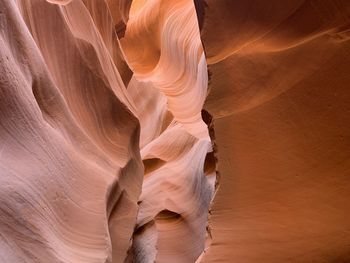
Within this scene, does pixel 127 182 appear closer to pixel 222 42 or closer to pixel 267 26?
pixel 222 42

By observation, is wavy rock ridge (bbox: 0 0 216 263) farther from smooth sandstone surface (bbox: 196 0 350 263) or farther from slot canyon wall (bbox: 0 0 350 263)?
smooth sandstone surface (bbox: 196 0 350 263)

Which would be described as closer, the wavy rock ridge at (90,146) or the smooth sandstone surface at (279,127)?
the smooth sandstone surface at (279,127)

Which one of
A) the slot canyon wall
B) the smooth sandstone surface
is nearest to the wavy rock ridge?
the slot canyon wall

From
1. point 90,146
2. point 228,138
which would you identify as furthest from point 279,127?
point 90,146

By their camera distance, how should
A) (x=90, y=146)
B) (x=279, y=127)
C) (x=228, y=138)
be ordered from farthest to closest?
(x=90, y=146) < (x=228, y=138) < (x=279, y=127)

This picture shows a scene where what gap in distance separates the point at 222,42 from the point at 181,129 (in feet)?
6.61

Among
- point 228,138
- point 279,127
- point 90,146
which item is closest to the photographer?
point 279,127

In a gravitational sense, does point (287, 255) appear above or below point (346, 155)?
below

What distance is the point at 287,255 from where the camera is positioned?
1.59 m

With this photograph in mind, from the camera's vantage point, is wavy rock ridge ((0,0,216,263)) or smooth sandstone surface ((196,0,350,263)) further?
wavy rock ridge ((0,0,216,263))

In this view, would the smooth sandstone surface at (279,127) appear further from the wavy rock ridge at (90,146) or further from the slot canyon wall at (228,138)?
the wavy rock ridge at (90,146)

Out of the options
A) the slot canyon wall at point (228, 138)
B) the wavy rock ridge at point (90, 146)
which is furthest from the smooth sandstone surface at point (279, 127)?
the wavy rock ridge at point (90, 146)

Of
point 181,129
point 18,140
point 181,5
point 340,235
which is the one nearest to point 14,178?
point 18,140

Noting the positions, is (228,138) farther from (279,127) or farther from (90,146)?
(90,146)
